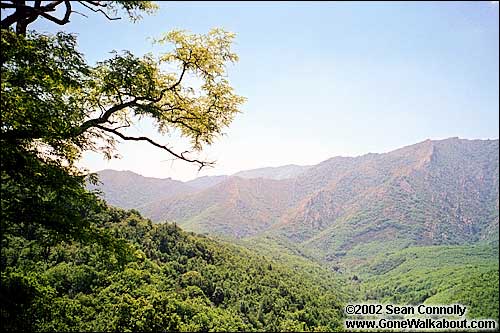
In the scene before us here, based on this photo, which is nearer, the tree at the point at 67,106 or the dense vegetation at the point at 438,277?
the tree at the point at 67,106

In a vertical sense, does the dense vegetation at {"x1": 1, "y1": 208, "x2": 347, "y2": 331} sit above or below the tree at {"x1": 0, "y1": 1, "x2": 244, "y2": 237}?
below

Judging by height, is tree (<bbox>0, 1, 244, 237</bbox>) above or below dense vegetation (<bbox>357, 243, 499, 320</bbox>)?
above

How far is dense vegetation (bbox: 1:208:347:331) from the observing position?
5.43m

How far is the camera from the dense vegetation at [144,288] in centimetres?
543

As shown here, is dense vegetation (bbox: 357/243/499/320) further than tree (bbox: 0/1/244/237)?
Yes

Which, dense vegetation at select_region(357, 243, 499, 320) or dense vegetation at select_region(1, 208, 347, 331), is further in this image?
dense vegetation at select_region(357, 243, 499, 320)

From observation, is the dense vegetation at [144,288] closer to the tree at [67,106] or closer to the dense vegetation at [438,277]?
the tree at [67,106]

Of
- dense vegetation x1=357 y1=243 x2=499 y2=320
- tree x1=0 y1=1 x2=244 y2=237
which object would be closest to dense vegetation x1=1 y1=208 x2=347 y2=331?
tree x1=0 y1=1 x2=244 y2=237

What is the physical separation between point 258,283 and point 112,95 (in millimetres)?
61783

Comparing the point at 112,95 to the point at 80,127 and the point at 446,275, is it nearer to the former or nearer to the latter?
the point at 80,127

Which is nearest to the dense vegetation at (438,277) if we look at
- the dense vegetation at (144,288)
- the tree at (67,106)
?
the dense vegetation at (144,288)

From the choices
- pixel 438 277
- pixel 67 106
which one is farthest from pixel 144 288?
pixel 438 277

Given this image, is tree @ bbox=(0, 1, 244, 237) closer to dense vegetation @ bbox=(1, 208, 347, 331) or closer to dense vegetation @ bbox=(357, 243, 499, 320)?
dense vegetation @ bbox=(1, 208, 347, 331)

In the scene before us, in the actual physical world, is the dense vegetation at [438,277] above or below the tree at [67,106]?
below
